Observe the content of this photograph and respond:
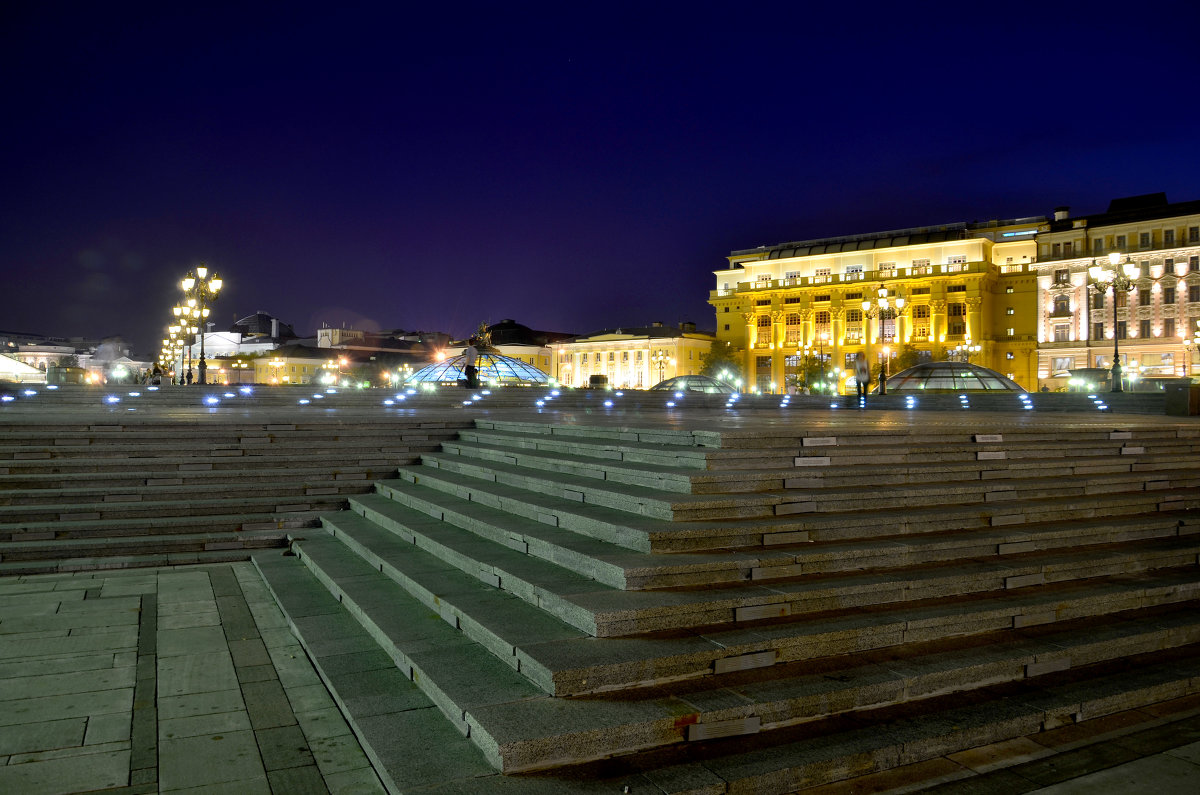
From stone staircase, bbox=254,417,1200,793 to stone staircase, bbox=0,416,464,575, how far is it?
4.77ft

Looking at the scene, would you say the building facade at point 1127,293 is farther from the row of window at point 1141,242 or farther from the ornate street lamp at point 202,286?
the ornate street lamp at point 202,286

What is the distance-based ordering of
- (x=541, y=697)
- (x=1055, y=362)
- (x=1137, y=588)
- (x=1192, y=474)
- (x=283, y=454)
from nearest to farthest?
1. (x=541, y=697)
2. (x=1137, y=588)
3. (x=1192, y=474)
4. (x=283, y=454)
5. (x=1055, y=362)

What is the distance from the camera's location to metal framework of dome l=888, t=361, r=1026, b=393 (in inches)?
1437

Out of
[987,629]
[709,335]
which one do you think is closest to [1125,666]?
[987,629]

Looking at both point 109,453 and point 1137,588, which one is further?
point 109,453

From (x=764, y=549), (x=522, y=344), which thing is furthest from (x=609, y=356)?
(x=764, y=549)

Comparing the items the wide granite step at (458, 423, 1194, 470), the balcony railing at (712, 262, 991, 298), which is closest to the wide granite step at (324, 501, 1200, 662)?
the wide granite step at (458, 423, 1194, 470)

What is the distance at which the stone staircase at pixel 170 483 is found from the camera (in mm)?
9008

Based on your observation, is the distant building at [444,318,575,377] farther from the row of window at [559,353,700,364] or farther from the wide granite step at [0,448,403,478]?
the wide granite step at [0,448,403,478]

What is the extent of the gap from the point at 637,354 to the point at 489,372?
5076cm

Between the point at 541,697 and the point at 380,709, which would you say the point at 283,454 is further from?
the point at 541,697

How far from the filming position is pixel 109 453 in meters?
10.5

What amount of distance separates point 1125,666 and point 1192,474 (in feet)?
16.6

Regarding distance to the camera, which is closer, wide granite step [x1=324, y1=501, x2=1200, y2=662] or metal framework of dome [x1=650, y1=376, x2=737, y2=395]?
wide granite step [x1=324, y1=501, x2=1200, y2=662]
